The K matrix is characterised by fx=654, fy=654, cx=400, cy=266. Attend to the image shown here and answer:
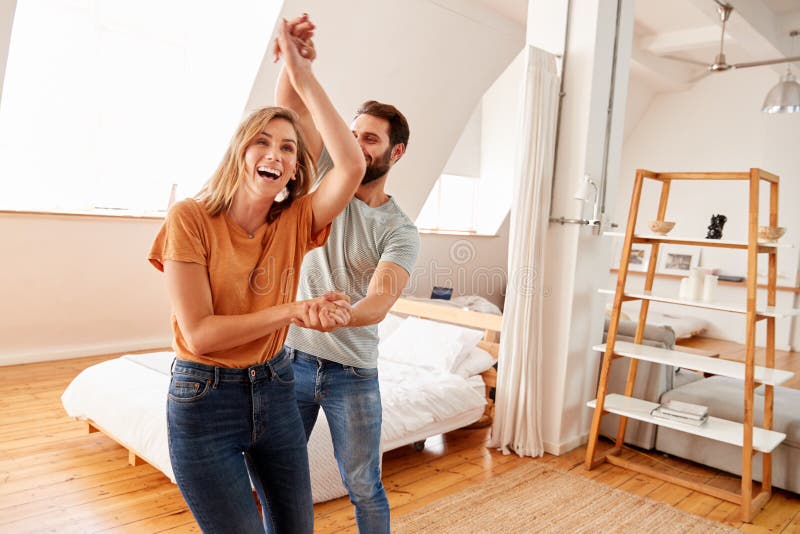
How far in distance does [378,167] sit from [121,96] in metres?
4.19

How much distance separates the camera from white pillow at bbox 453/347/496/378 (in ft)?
12.3

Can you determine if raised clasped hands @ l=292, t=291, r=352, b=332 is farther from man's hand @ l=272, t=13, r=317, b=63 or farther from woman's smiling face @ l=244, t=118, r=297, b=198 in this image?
man's hand @ l=272, t=13, r=317, b=63

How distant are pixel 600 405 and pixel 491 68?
151 inches

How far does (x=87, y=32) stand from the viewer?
15.9ft

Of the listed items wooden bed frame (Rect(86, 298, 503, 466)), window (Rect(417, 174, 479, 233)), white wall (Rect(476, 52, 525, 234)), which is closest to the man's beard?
wooden bed frame (Rect(86, 298, 503, 466))

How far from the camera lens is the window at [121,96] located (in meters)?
4.66

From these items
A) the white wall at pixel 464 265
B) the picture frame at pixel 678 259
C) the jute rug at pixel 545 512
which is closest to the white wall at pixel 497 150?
the white wall at pixel 464 265

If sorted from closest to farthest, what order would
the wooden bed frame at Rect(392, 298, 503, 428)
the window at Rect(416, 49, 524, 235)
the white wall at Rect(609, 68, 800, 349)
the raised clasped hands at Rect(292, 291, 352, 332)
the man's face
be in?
the raised clasped hands at Rect(292, 291, 352, 332), the man's face, the wooden bed frame at Rect(392, 298, 503, 428), the white wall at Rect(609, 68, 800, 349), the window at Rect(416, 49, 524, 235)

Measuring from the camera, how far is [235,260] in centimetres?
129

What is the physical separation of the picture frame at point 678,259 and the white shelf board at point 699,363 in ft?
17.8

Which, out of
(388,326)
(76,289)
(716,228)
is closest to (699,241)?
(716,228)

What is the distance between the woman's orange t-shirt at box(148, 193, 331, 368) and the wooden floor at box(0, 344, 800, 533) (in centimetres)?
149

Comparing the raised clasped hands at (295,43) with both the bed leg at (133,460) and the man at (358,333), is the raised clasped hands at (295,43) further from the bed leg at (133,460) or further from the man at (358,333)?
the bed leg at (133,460)

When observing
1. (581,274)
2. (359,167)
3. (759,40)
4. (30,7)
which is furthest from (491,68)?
(359,167)
